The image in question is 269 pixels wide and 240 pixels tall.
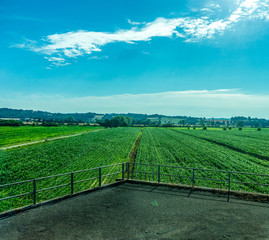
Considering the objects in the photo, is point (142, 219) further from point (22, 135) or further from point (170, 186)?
point (22, 135)

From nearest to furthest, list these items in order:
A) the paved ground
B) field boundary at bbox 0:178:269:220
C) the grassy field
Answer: the paved ground, field boundary at bbox 0:178:269:220, the grassy field

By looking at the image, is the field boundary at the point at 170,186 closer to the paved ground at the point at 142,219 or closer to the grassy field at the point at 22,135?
the paved ground at the point at 142,219

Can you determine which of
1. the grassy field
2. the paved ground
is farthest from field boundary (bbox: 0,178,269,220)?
the grassy field

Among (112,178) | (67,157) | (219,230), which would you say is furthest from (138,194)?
(67,157)

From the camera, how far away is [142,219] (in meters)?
8.27

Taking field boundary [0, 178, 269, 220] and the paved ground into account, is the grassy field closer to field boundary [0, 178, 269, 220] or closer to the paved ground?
field boundary [0, 178, 269, 220]

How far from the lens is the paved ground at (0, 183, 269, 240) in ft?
23.8

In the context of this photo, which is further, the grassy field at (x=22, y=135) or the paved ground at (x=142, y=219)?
the grassy field at (x=22, y=135)

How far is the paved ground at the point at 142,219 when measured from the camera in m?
7.24

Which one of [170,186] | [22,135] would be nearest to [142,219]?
[170,186]

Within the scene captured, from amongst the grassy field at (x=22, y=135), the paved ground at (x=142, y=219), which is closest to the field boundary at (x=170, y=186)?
the paved ground at (x=142, y=219)

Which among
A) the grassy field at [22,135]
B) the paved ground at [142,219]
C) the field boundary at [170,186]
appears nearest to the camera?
the paved ground at [142,219]

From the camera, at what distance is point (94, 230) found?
7480 mm

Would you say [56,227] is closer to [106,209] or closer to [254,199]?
[106,209]
